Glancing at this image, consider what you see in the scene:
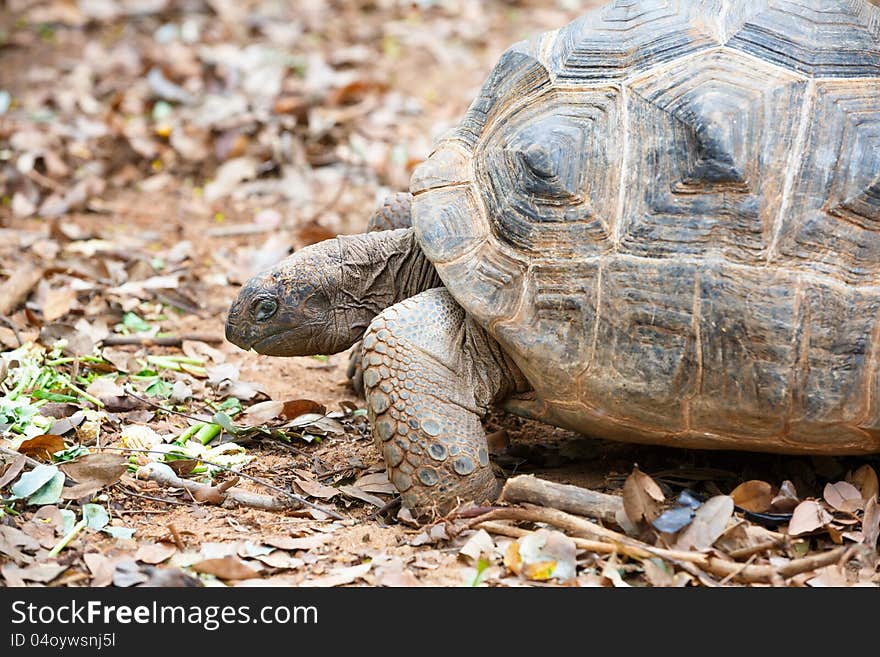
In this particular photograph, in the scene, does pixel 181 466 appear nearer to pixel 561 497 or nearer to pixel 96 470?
pixel 96 470

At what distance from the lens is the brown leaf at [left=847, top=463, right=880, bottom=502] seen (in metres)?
3.80

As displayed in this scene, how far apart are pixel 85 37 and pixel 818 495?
26.0 ft

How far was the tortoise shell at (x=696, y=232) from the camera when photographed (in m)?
3.55

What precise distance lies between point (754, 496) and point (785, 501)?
11cm

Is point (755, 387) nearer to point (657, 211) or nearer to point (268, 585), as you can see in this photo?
point (657, 211)

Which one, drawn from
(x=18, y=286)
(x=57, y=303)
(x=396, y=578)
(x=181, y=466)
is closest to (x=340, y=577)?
(x=396, y=578)

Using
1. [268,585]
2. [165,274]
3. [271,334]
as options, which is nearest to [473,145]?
[271,334]

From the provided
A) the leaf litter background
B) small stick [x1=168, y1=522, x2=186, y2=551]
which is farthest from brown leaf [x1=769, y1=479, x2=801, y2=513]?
small stick [x1=168, y1=522, x2=186, y2=551]

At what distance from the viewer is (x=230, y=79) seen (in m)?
8.49

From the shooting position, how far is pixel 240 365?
211 inches

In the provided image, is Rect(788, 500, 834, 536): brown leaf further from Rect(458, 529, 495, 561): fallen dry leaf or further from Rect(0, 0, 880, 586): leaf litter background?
Rect(458, 529, 495, 561): fallen dry leaf

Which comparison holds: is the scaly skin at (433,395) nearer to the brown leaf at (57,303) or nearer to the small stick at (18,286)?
the brown leaf at (57,303)

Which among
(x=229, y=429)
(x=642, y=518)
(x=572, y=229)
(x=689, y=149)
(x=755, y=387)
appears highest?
(x=689, y=149)


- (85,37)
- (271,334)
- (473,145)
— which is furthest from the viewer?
(85,37)
